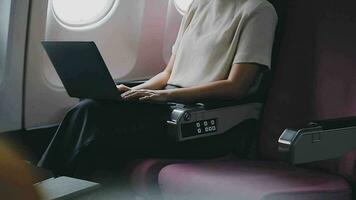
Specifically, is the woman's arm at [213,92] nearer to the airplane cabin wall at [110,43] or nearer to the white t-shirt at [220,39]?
the white t-shirt at [220,39]

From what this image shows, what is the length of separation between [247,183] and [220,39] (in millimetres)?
730

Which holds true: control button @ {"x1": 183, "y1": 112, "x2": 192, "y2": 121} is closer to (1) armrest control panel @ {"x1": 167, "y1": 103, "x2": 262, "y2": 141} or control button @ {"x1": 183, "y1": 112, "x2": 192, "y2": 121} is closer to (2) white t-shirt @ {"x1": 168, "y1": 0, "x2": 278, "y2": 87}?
(1) armrest control panel @ {"x1": 167, "y1": 103, "x2": 262, "y2": 141}

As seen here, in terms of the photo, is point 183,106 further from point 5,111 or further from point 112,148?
point 5,111

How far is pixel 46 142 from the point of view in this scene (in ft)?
10.00

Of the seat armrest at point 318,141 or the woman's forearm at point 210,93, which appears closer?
the seat armrest at point 318,141

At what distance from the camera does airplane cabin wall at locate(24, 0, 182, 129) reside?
9.36ft

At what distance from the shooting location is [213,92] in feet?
6.66

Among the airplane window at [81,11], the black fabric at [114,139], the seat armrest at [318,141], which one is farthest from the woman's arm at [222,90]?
the airplane window at [81,11]

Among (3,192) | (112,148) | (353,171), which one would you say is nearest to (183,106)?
(112,148)

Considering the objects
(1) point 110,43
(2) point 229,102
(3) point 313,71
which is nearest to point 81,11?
(1) point 110,43

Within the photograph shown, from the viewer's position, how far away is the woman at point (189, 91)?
186cm

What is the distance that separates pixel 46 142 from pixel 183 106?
1.37m

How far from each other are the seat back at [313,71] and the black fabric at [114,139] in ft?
0.78

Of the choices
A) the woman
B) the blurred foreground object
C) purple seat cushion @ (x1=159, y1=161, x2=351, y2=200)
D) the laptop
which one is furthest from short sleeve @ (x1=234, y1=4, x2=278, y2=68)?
the blurred foreground object
